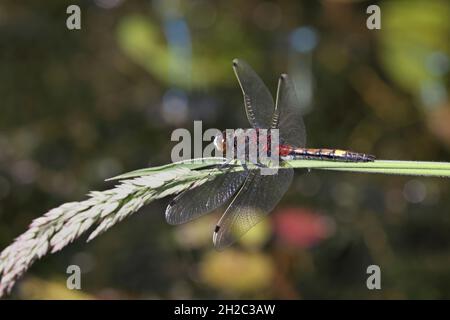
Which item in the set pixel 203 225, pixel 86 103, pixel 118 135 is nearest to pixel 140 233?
pixel 203 225

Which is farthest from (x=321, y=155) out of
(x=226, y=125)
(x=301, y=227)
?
(x=226, y=125)

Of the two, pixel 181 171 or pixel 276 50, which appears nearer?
pixel 181 171

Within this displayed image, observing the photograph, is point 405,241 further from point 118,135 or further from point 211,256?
point 118,135

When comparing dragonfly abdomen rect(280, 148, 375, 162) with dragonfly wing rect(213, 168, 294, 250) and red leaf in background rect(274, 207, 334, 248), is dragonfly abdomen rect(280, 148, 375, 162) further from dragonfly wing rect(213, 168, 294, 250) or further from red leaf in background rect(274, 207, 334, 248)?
red leaf in background rect(274, 207, 334, 248)
